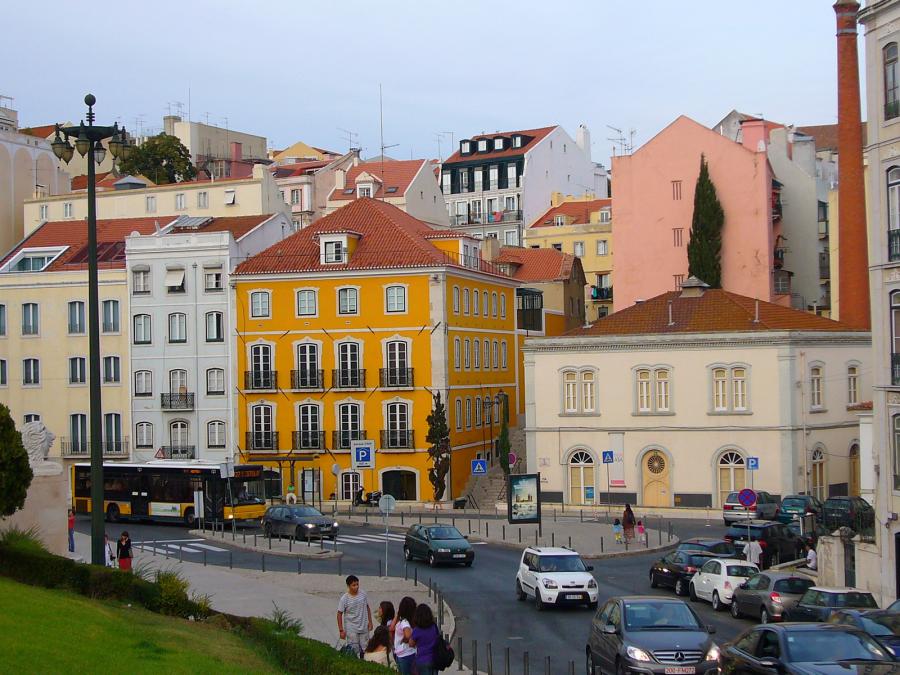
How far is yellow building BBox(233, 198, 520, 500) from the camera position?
63.4 metres

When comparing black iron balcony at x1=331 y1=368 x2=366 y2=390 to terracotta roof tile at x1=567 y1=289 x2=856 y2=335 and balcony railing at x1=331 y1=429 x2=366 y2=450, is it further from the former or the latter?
terracotta roof tile at x1=567 y1=289 x2=856 y2=335

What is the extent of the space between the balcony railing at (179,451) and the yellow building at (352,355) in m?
2.97

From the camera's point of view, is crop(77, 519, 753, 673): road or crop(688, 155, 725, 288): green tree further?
crop(688, 155, 725, 288): green tree

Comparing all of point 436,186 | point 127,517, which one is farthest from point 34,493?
point 436,186

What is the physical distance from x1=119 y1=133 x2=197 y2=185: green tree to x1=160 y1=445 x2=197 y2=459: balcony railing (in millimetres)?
42309

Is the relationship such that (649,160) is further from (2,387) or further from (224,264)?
(2,387)

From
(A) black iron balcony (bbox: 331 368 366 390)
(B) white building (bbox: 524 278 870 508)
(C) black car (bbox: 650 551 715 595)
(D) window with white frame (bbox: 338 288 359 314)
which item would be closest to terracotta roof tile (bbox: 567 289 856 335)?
(B) white building (bbox: 524 278 870 508)

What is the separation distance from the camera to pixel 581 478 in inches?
2280

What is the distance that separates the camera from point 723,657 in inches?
752

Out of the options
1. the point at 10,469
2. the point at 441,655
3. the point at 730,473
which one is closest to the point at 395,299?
the point at 730,473

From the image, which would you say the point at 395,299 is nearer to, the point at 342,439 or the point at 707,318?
the point at 342,439

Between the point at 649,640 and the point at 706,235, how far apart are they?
184 ft

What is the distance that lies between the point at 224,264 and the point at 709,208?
29769 millimetres

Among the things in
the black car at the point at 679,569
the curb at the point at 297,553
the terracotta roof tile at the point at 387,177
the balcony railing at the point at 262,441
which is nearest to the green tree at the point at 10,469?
the black car at the point at 679,569
